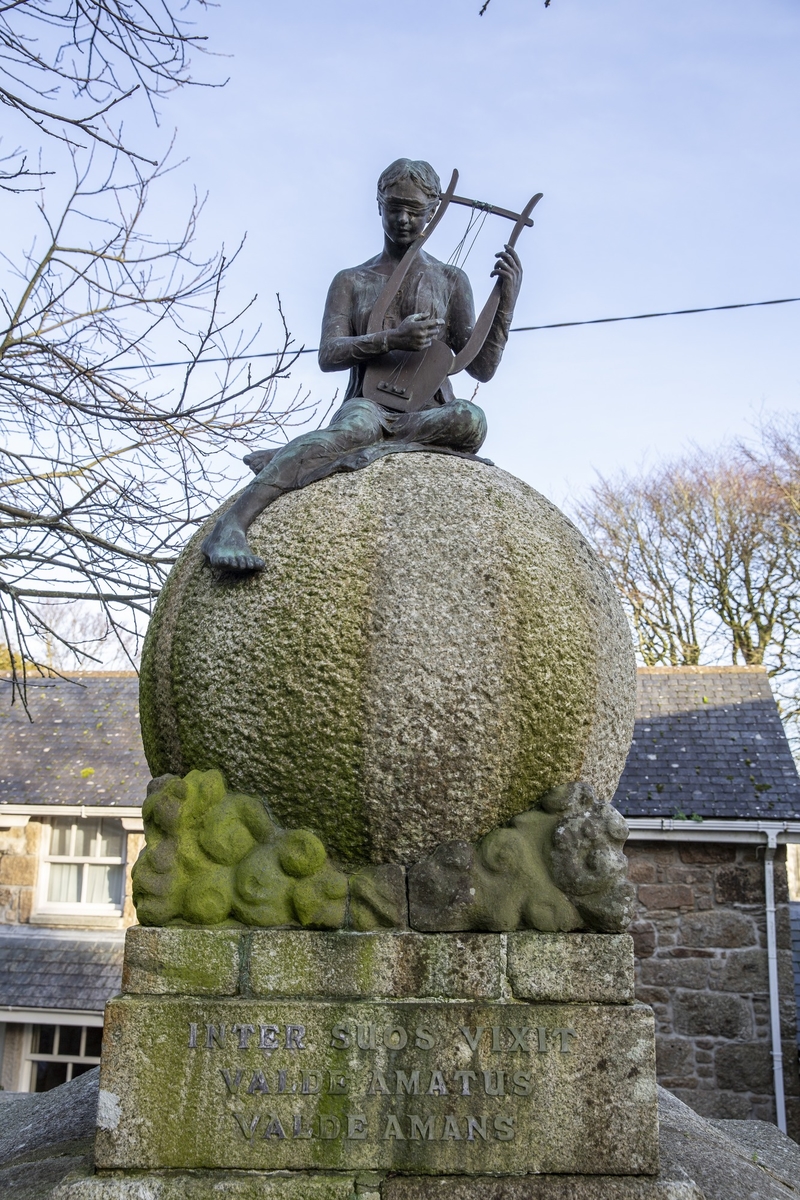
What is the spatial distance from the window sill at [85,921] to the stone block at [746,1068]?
6877 millimetres

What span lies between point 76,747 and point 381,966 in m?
11.4

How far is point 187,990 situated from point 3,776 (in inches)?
436

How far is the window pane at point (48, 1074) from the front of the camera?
42.8 feet

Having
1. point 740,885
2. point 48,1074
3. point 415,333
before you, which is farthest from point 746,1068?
point 415,333

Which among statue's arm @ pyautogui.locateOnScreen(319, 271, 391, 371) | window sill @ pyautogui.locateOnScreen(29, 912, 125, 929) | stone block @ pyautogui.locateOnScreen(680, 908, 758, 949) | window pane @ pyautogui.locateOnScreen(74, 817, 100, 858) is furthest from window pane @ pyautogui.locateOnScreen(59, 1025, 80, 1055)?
statue's arm @ pyautogui.locateOnScreen(319, 271, 391, 371)

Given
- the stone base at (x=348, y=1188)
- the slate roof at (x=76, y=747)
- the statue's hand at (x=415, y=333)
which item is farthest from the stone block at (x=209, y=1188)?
the slate roof at (x=76, y=747)

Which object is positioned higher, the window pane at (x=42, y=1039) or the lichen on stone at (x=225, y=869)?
the lichen on stone at (x=225, y=869)

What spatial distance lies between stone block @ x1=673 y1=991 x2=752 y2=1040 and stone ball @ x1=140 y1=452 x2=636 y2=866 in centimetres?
787

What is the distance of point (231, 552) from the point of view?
3289mm

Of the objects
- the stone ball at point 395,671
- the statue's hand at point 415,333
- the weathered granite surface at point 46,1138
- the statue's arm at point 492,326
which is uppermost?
the statue's arm at point 492,326

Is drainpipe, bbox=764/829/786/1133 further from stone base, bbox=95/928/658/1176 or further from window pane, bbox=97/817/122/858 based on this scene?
stone base, bbox=95/928/658/1176

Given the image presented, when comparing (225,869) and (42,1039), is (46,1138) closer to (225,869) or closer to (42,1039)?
(225,869)

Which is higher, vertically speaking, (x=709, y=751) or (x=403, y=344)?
(x=403, y=344)

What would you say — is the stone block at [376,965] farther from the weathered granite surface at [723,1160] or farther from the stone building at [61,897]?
the stone building at [61,897]
